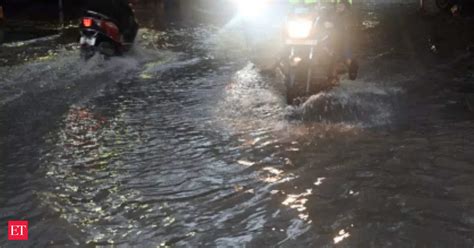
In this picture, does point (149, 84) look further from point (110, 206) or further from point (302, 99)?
point (110, 206)

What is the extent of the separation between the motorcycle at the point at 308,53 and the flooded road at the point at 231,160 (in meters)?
0.30

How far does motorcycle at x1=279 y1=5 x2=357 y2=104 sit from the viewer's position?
8164mm

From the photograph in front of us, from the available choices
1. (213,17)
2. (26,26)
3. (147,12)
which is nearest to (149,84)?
(26,26)

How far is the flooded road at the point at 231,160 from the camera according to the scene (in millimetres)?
4219

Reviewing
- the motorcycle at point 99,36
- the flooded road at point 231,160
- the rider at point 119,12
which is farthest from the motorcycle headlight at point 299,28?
the rider at point 119,12

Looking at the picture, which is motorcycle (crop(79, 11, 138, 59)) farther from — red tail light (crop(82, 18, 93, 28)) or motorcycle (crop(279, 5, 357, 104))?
motorcycle (crop(279, 5, 357, 104))

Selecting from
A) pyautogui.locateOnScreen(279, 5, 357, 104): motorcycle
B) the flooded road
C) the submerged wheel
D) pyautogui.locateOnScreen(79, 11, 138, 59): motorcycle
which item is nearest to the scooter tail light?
pyautogui.locateOnScreen(79, 11, 138, 59): motorcycle

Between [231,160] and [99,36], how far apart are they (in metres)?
6.64

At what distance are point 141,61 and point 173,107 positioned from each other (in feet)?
15.1

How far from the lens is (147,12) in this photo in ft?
83.7

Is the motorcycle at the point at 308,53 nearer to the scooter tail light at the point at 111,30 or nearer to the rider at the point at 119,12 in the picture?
the scooter tail light at the point at 111,30

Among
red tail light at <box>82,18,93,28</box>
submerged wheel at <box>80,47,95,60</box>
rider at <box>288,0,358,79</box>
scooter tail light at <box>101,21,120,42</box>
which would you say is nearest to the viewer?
rider at <box>288,0,358,79</box>

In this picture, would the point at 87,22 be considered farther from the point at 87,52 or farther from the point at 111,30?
the point at 87,52

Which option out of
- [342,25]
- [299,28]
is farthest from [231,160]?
[342,25]
